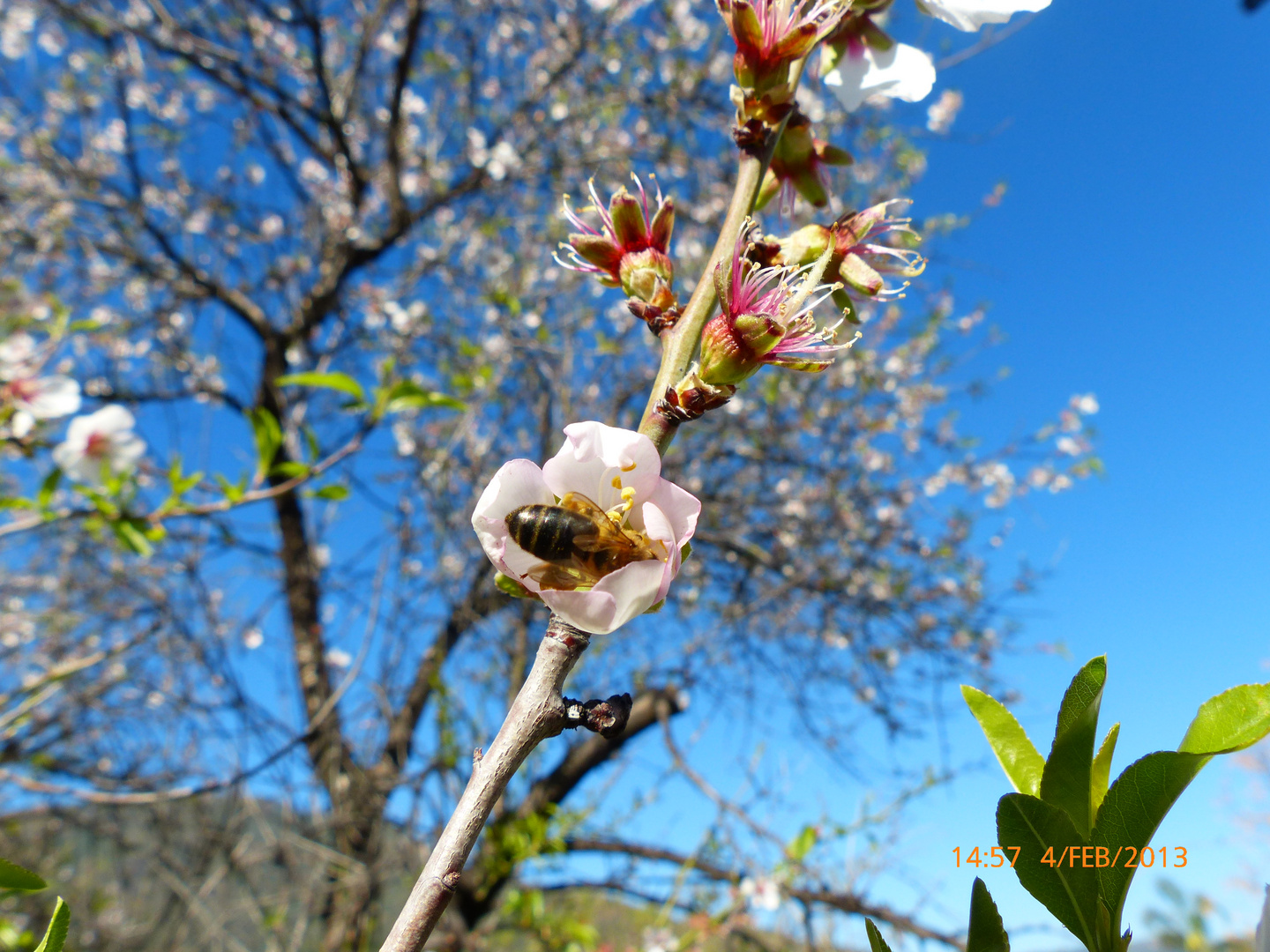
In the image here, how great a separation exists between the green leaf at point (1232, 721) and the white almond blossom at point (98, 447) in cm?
191

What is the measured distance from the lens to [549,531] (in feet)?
1.61

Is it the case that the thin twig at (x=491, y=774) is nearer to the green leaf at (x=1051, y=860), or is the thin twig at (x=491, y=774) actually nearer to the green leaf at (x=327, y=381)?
the green leaf at (x=1051, y=860)

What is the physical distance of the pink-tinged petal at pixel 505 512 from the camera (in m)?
0.49

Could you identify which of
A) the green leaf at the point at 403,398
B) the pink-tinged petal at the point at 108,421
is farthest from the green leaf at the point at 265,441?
the pink-tinged petal at the point at 108,421

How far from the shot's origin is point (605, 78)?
396 centimetres

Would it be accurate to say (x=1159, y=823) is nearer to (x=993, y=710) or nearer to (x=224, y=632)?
(x=993, y=710)

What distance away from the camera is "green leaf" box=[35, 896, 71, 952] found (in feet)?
1.14

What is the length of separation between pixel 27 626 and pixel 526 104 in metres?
4.02

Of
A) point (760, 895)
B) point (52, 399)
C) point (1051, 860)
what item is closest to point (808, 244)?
point (1051, 860)

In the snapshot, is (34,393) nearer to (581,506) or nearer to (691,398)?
(581,506)

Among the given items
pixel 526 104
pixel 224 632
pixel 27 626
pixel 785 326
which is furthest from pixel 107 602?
pixel 785 326

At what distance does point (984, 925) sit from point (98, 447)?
207cm

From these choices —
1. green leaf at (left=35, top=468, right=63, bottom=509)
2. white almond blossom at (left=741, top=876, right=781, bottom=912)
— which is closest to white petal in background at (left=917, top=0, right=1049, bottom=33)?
green leaf at (left=35, top=468, right=63, bottom=509)

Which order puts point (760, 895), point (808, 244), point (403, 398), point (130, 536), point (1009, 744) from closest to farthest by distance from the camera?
1. point (1009, 744)
2. point (808, 244)
3. point (130, 536)
4. point (403, 398)
5. point (760, 895)
